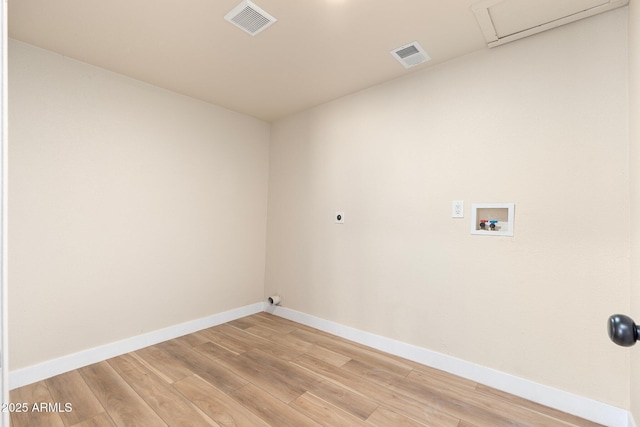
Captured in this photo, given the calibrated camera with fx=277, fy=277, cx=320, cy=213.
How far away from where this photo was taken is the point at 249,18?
1.74 m

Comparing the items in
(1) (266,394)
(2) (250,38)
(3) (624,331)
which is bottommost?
(1) (266,394)

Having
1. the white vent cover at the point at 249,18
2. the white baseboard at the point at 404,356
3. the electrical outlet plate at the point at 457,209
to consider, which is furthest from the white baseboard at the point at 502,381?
the white vent cover at the point at 249,18

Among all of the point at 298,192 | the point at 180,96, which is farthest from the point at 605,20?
the point at 180,96

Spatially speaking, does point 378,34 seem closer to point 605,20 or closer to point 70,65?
point 605,20

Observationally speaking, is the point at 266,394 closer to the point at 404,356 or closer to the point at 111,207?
the point at 404,356

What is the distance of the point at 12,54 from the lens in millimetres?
1918

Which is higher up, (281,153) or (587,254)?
(281,153)

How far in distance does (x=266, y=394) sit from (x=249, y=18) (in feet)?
7.98

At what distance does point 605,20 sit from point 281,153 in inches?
113

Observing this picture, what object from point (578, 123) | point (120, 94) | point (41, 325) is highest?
point (120, 94)

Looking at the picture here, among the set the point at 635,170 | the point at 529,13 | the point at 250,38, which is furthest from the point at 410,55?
the point at 635,170

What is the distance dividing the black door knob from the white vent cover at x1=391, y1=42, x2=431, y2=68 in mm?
1944

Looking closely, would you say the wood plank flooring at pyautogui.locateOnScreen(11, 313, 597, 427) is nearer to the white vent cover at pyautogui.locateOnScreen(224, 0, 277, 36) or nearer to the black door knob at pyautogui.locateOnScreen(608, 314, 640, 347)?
the black door knob at pyautogui.locateOnScreen(608, 314, 640, 347)

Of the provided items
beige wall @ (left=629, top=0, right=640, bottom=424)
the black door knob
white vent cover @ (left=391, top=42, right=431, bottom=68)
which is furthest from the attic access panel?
the black door knob
